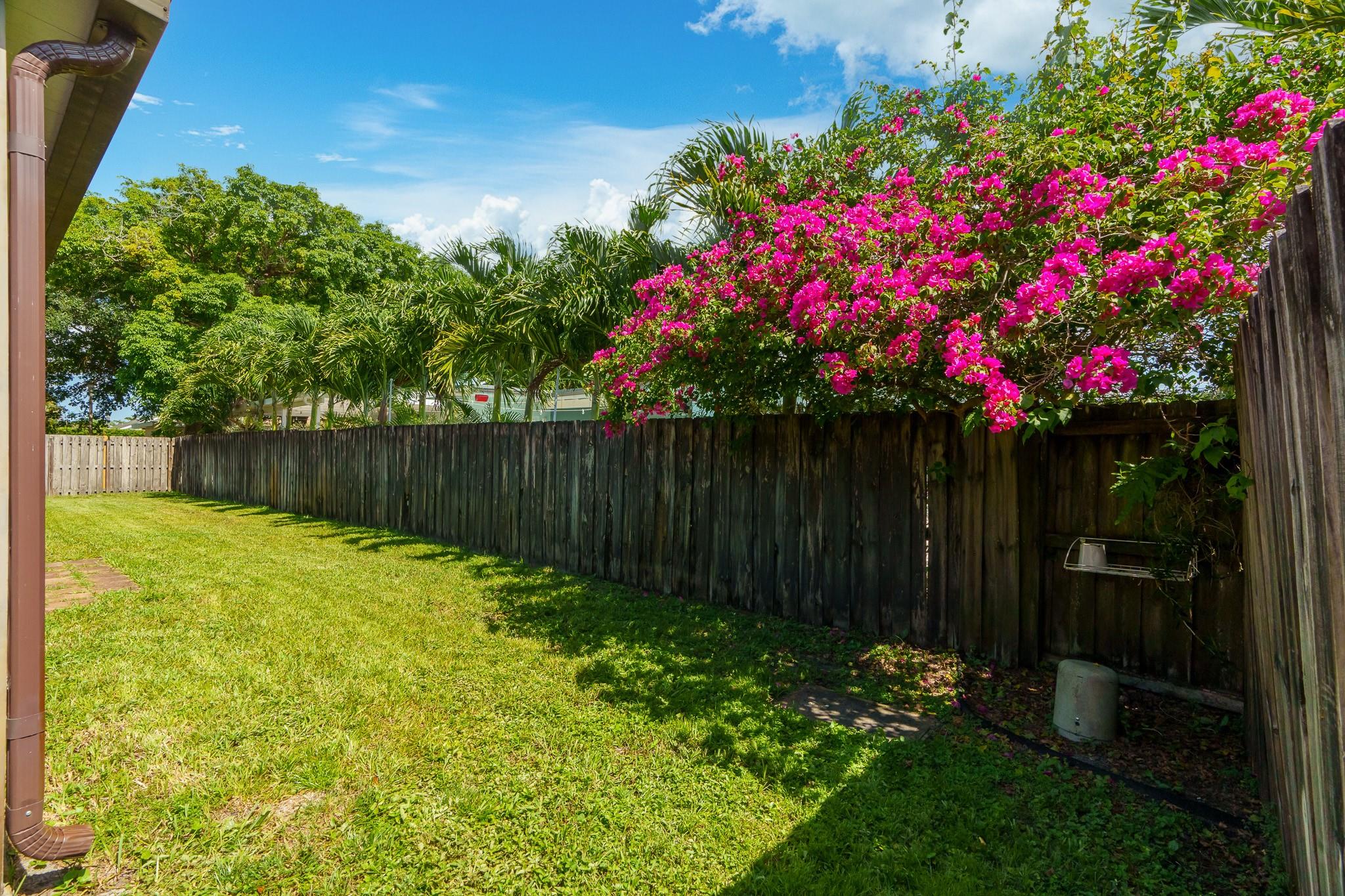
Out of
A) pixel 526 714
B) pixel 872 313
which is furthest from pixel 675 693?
pixel 872 313

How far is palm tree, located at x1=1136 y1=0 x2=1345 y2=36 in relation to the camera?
3.10m

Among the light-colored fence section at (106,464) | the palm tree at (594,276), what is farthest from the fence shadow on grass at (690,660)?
the light-colored fence section at (106,464)

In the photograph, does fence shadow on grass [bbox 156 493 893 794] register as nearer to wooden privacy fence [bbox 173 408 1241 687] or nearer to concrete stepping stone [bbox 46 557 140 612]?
wooden privacy fence [bbox 173 408 1241 687]

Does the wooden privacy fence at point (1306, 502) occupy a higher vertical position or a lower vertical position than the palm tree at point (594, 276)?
lower

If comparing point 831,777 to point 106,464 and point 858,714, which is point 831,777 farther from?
point 106,464

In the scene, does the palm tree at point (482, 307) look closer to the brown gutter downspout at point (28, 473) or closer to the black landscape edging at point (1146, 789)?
the brown gutter downspout at point (28, 473)

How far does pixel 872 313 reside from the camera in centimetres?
343

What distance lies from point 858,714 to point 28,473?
3506 millimetres

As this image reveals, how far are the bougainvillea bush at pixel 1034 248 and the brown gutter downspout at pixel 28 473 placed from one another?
3.14 metres

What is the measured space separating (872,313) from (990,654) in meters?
2.20

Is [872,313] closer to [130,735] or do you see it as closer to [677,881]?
[677,881]

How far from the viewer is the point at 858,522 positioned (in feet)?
15.4

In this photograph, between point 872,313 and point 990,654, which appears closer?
point 872,313

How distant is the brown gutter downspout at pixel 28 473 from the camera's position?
1974 millimetres
